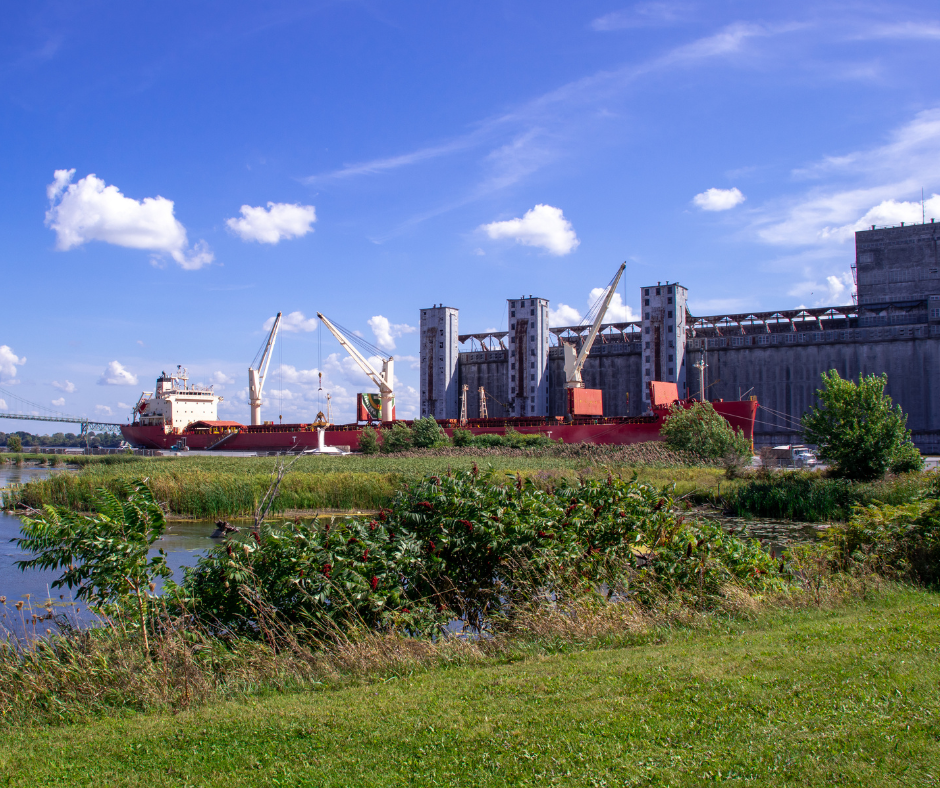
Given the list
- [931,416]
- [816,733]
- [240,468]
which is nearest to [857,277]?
[931,416]

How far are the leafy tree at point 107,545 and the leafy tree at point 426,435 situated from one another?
38.9m

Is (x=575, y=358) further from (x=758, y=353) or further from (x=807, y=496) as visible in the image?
(x=807, y=496)

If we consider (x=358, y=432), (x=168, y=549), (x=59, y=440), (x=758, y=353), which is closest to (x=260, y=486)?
(x=168, y=549)

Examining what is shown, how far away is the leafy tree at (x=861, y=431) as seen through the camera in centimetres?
2489

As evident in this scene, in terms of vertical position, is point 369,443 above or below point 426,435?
below

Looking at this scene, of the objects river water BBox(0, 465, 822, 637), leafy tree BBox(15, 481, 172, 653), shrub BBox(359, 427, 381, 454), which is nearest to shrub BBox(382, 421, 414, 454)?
shrub BBox(359, 427, 381, 454)

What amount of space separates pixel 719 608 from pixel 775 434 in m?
52.8

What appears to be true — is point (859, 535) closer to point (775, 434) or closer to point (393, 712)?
point (393, 712)

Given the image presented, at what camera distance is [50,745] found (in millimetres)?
5578

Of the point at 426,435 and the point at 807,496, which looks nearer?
the point at 807,496

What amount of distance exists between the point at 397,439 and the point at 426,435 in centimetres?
212

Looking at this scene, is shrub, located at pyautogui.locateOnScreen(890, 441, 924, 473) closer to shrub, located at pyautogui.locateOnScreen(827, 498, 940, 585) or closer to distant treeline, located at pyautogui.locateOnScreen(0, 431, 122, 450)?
shrub, located at pyautogui.locateOnScreen(827, 498, 940, 585)

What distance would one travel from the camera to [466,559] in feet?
30.5

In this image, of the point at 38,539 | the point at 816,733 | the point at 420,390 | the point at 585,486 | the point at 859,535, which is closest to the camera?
the point at 816,733
